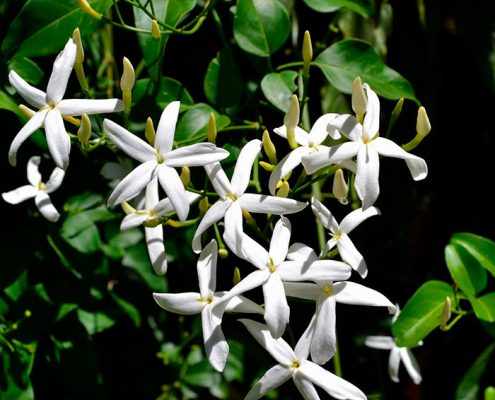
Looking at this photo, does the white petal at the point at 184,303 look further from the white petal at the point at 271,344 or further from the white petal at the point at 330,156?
the white petal at the point at 330,156

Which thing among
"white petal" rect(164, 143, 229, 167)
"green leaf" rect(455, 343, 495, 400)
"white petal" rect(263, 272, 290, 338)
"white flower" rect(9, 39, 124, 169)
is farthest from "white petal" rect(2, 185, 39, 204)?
"green leaf" rect(455, 343, 495, 400)

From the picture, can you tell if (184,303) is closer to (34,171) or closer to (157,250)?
(157,250)

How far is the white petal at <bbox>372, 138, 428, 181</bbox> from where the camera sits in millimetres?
716

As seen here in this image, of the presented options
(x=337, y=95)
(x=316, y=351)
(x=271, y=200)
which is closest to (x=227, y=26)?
(x=337, y=95)

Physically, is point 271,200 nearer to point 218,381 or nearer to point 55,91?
point 55,91

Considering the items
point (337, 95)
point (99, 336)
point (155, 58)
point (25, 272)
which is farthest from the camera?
point (99, 336)

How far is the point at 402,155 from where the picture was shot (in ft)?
2.34

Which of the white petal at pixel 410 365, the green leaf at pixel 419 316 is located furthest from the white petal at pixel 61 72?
the white petal at pixel 410 365

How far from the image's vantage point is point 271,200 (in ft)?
2.37

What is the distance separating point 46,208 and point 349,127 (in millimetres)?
411

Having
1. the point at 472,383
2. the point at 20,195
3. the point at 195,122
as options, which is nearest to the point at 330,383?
the point at 195,122

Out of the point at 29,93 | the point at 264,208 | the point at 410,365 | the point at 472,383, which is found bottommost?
the point at 472,383

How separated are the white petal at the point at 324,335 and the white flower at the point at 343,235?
0.15 ft

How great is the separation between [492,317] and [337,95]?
0.40 meters
